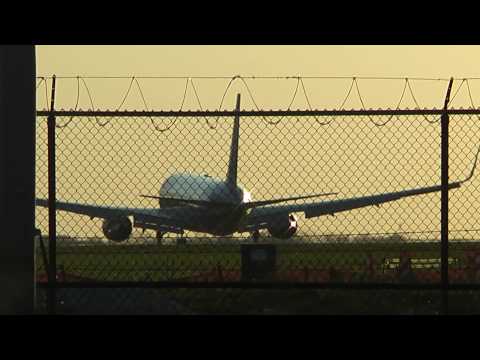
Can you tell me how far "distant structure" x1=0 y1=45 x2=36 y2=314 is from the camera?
7.77 meters

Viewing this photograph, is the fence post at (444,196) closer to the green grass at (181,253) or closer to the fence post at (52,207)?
the green grass at (181,253)

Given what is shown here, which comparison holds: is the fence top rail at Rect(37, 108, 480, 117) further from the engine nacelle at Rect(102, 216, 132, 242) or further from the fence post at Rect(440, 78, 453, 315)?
the engine nacelle at Rect(102, 216, 132, 242)

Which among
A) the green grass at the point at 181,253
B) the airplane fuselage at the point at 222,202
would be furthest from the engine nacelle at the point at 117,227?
the airplane fuselage at the point at 222,202

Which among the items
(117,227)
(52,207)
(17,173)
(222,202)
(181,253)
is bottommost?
(181,253)

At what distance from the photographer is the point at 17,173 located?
7.83 meters

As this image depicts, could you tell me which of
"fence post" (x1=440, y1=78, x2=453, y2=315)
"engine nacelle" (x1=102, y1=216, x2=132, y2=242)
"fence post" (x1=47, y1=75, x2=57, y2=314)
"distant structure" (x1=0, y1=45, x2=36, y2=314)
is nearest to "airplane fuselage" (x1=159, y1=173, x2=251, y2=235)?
"engine nacelle" (x1=102, y1=216, x2=132, y2=242)

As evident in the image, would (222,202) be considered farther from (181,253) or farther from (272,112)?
(272,112)

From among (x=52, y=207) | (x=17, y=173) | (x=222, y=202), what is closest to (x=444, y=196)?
(x=52, y=207)

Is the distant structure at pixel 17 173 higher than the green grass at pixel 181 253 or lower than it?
higher

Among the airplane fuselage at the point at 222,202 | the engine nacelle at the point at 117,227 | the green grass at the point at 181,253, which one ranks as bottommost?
the green grass at the point at 181,253

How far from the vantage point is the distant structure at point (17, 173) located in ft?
25.5
